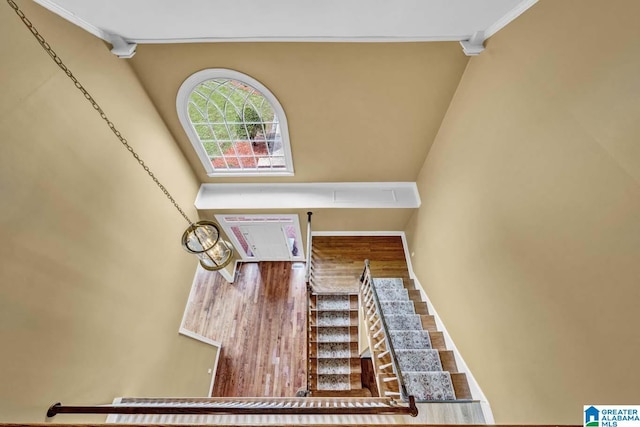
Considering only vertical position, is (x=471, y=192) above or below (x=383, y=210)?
below

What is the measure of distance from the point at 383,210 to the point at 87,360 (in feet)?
15.4

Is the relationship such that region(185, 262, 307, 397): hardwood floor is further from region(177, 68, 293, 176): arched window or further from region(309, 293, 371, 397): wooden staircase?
region(177, 68, 293, 176): arched window

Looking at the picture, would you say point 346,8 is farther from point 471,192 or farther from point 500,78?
point 471,192

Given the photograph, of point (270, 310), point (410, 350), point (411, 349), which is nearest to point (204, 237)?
point (410, 350)

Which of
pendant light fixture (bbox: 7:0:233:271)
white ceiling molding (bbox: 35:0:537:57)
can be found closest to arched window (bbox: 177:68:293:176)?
white ceiling molding (bbox: 35:0:537:57)

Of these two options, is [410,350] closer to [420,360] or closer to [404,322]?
[420,360]

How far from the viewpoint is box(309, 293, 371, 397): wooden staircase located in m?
4.38

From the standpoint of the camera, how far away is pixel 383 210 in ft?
17.1

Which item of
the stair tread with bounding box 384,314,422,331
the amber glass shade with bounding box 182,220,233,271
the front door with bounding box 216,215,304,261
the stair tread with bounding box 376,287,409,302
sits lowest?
the stair tread with bounding box 384,314,422,331

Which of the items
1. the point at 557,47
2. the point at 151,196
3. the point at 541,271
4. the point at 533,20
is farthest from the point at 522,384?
the point at 151,196

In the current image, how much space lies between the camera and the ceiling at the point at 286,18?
212 cm

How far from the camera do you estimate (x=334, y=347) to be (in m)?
4.72

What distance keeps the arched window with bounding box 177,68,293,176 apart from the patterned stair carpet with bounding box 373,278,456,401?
2.99m

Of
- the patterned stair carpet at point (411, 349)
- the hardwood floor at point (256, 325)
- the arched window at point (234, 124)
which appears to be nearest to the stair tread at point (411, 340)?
the patterned stair carpet at point (411, 349)
